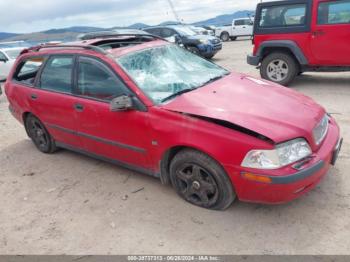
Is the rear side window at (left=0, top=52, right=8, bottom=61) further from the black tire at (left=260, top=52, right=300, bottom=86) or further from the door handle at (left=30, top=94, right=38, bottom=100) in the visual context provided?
the black tire at (left=260, top=52, right=300, bottom=86)

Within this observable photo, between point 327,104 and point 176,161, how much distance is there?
13.0 ft

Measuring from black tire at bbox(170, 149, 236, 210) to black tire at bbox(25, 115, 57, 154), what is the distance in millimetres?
2314

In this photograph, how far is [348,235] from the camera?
258 cm

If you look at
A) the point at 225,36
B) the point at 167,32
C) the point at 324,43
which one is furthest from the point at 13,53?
the point at 225,36

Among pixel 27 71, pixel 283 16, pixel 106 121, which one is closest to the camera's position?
pixel 106 121

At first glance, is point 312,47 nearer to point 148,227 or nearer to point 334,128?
point 334,128

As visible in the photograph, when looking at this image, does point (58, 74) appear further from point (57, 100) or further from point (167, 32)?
point (167, 32)

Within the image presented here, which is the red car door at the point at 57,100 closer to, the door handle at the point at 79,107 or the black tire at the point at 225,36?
the door handle at the point at 79,107

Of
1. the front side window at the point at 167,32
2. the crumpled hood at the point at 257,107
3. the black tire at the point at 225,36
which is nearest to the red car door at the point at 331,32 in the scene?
the crumpled hood at the point at 257,107

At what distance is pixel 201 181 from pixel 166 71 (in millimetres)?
1336

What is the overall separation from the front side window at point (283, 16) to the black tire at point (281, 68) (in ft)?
2.22

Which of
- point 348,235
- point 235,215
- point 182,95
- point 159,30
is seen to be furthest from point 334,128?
point 159,30

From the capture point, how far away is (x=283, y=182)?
2.54 metres

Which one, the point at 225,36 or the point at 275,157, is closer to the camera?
the point at 275,157
